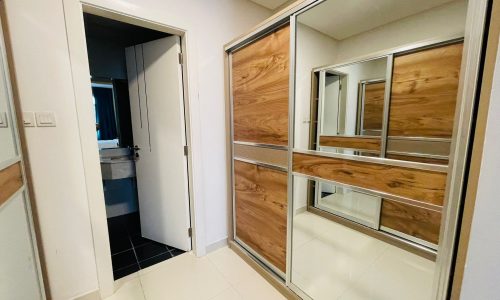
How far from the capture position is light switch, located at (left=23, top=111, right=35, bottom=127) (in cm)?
124

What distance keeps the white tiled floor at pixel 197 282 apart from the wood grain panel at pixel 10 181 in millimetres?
1116

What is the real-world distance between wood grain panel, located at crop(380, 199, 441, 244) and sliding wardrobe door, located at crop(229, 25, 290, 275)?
129cm

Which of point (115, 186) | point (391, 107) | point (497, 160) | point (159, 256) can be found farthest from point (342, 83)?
point (115, 186)

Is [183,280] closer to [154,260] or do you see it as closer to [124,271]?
[154,260]

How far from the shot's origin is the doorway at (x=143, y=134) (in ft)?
6.32

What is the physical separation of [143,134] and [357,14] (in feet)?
7.74

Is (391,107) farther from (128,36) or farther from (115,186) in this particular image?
(115,186)

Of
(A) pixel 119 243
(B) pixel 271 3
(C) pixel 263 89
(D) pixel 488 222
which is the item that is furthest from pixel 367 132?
(A) pixel 119 243

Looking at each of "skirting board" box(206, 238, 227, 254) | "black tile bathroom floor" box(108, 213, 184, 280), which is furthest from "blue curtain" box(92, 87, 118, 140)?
"skirting board" box(206, 238, 227, 254)

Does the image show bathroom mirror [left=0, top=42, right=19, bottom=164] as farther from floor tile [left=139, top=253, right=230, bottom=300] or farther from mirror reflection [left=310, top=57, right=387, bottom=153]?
mirror reflection [left=310, top=57, right=387, bottom=153]

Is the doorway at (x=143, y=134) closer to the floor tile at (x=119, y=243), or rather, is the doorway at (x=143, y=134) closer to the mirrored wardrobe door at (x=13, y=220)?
the floor tile at (x=119, y=243)

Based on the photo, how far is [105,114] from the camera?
8.57ft

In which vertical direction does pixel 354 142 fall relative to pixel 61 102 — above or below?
below

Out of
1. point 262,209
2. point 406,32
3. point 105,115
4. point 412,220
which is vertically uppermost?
point 406,32
